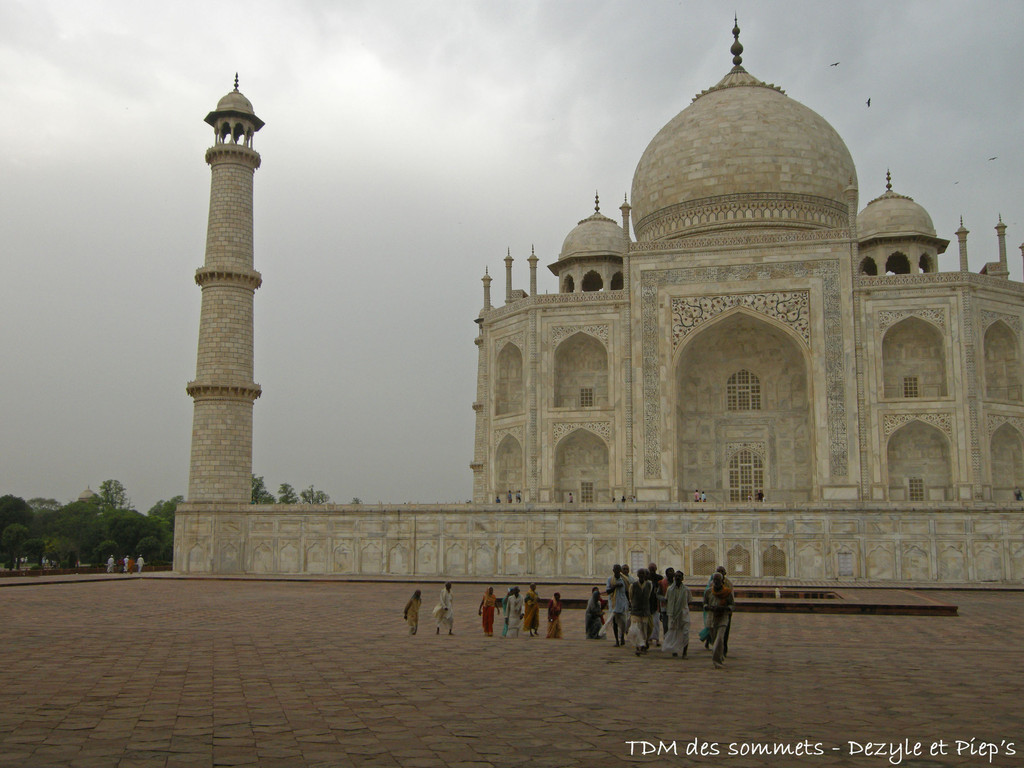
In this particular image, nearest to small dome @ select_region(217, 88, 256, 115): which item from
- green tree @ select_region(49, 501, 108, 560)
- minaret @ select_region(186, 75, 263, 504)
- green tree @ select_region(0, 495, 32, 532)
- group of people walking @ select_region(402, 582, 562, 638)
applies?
minaret @ select_region(186, 75, 263, 504)

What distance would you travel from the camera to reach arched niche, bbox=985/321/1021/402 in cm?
2505

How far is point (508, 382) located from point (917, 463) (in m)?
11.1

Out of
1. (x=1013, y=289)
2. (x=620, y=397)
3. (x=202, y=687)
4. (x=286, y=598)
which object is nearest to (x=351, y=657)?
(x=202, y=687)

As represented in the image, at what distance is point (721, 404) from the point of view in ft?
88.0

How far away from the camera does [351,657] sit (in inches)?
328

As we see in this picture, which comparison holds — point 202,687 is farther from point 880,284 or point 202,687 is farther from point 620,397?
point 880,284

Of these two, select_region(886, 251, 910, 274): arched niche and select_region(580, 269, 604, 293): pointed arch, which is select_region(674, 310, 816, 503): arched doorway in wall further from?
select_region(580, 269, 604, 293): pointed arch

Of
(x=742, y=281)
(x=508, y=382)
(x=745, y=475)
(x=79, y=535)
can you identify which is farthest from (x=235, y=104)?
(x=79, y=535)

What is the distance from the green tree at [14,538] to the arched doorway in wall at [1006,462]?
119ft

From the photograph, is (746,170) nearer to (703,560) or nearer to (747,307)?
(747,307)

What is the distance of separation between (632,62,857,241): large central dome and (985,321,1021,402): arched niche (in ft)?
17.7

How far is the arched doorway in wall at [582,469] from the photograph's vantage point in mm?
26156

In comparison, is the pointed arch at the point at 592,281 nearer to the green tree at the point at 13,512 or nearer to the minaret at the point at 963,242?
the minaret at the point at 963,242

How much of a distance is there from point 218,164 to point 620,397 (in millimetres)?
11762
